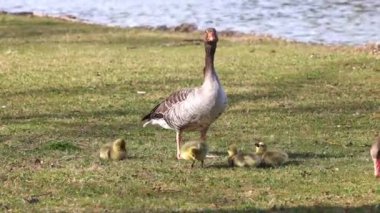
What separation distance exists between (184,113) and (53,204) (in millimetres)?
2198

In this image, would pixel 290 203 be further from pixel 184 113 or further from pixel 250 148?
pixel 250 148

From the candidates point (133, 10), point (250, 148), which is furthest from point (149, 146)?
point (133, 10)

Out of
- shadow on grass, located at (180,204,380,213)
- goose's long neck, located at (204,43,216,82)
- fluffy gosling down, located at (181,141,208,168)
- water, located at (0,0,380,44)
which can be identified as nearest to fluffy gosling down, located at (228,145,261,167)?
fluffy gosling down, located at (181,141,208,168)

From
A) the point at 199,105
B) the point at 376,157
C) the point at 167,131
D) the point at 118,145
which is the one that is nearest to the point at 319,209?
the point at 376,157

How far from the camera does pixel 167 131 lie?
12.8 metres

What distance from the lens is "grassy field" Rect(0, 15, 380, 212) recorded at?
8.58m

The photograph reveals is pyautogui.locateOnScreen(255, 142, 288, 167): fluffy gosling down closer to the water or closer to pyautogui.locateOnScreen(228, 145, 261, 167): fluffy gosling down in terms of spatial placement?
pyautogui.locateOnScreen(228, 145, 261, 167): fluffy gosling down

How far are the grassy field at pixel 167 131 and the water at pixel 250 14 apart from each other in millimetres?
4317

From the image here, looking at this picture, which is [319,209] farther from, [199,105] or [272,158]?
[199,105]

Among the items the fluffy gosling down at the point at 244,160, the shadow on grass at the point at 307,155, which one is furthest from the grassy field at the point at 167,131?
the fluffy gosling down at the point at 244,160

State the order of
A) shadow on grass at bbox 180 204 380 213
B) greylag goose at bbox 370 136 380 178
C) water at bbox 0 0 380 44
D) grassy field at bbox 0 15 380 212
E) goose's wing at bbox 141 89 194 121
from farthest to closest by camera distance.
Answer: water at bbox 0 0 380 44, goose's wing at bbox 141 89 194 121, greylag goose at bbox 370 136 380 178, grassy field at bbox 0 15 380 212, shadow on grass at bbox 180 204 380 213

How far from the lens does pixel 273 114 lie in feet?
46.2

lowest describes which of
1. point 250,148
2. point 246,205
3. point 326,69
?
point 326,69

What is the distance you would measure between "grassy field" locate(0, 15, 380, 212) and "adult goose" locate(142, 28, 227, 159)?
0.38 m
